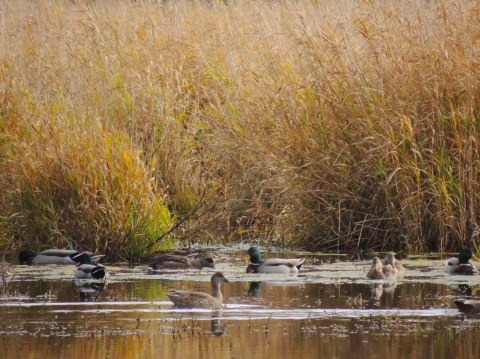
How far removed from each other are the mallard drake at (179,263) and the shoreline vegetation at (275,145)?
18.3 inches

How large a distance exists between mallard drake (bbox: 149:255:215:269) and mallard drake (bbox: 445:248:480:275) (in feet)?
8.31

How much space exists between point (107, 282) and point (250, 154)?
3.49 m

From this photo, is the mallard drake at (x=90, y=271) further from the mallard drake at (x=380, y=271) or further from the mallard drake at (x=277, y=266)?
the mallard drake at (x=380, y=271)

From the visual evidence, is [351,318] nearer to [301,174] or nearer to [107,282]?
[107,282]

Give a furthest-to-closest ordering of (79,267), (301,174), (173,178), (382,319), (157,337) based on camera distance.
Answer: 1. (173,178)
2. (301,174)
3. (79,267)
4. (382,319)
5. (157,337)

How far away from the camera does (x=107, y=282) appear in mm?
10930

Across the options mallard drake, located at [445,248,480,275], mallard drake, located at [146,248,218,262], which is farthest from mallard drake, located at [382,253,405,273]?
mallard drake, located at [146,248,218,262]

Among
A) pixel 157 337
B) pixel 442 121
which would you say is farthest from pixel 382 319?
pixel 442 121

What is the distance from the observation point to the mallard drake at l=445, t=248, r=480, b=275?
10.9 metres

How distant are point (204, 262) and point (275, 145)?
1985mm

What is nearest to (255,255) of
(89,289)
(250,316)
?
(89,289)

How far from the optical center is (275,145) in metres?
13.5

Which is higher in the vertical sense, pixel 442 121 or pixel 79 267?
pixel 442 121

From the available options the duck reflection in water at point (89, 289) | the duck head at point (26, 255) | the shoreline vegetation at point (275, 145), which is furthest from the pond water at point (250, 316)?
the shoreline vegetation at point (275, 145)
